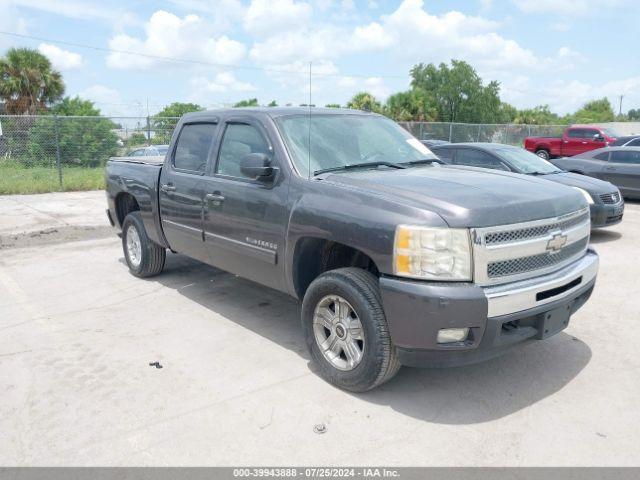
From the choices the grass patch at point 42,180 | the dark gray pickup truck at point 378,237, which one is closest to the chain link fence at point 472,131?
the grass patch at point 42,180

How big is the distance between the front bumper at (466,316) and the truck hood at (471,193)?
40 centimetres

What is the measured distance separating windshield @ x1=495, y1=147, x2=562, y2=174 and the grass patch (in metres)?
11.5

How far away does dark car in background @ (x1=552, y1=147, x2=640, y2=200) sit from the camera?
40.6ft

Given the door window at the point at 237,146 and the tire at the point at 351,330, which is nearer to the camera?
the tire at the point at 351,330

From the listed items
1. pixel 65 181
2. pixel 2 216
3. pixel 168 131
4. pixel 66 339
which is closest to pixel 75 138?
pixel 65 181

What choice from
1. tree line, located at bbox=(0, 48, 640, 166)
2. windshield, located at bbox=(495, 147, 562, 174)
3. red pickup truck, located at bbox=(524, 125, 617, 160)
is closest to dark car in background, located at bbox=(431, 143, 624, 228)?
windshield, located at bbox=(495, 147, 562, 174)

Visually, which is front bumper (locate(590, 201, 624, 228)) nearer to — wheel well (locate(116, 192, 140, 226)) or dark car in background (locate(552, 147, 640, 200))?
dark car in background (locate(552, 147, 640, 200))

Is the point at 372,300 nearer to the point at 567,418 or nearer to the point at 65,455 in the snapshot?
the point at 567,418

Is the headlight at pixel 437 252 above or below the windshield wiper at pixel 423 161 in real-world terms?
below

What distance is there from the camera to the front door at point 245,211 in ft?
13.8

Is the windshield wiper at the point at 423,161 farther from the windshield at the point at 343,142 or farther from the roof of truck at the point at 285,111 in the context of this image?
the roof of truck at the point at 285,111

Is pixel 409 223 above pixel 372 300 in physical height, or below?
above

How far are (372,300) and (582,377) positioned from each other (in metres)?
1.74
